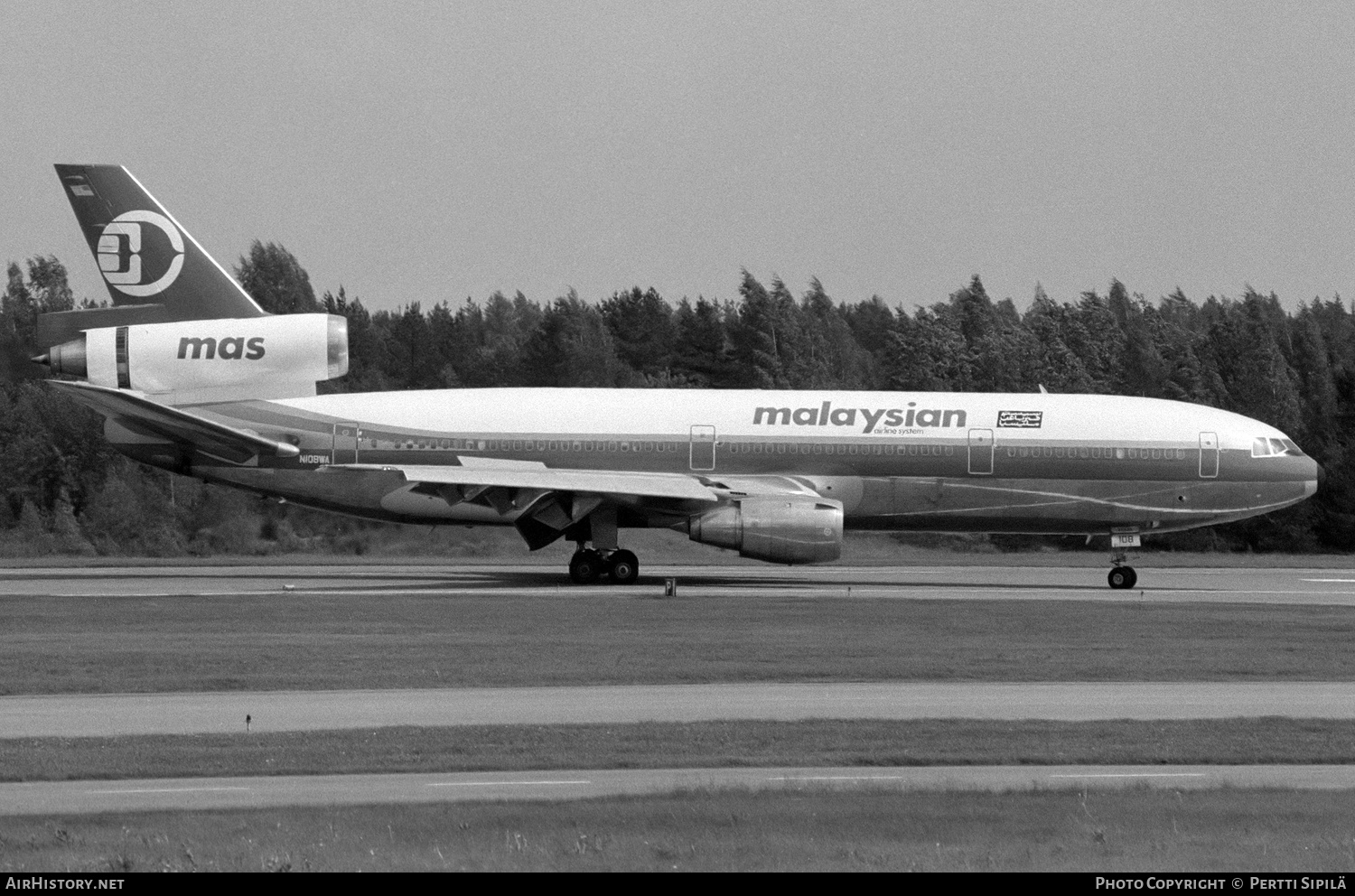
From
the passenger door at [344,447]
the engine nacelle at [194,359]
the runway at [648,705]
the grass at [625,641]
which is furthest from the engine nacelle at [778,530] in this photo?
the runway at [648,705]

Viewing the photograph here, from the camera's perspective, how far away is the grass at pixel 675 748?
40.4ft

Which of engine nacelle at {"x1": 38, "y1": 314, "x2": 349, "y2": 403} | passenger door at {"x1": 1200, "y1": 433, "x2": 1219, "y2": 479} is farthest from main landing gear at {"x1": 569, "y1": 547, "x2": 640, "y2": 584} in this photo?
passenger door at {"x1": 1200, "y1": 433, "x2": 1219, "y2": 479}

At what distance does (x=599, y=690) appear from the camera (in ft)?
55.5

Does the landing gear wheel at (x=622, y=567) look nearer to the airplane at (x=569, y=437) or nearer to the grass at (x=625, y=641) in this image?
the airplane at (x=569, y=437)

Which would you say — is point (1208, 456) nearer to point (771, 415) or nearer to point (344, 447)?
point (771, 415)

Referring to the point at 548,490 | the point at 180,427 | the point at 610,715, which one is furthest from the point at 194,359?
the point at 610,715

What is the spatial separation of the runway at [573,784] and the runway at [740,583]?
1665cm

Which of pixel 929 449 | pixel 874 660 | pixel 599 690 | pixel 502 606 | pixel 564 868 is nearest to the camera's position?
pixel 564 868

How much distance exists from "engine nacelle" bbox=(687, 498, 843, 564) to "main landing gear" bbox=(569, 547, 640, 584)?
189cm

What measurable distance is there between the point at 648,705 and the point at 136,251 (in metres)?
22.6

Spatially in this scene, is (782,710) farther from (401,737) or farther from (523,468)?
(523,468)

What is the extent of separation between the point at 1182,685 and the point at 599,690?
6.43m

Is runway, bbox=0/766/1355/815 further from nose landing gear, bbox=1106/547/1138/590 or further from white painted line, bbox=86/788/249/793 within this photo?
nose landing gear, bbox=1106/547/1138/590

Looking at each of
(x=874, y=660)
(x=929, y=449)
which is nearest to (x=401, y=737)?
(x=874, y=660)
